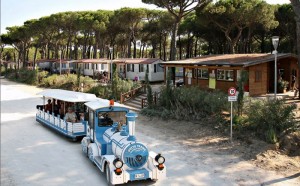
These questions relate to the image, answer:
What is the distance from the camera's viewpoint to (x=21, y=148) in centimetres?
1373

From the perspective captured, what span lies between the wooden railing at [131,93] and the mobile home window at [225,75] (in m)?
6.36

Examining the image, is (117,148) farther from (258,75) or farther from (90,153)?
(258,75)

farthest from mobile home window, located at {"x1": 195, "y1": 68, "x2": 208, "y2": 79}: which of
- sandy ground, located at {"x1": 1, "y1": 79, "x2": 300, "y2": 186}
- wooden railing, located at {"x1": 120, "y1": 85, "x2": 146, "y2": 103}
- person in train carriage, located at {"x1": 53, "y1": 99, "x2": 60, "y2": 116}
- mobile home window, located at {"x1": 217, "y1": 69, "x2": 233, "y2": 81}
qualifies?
Answer: person in train carriage, located at {"x1": 53, "y1": 99, "x2": 60, "y2": 116}

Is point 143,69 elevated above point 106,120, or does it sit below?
above

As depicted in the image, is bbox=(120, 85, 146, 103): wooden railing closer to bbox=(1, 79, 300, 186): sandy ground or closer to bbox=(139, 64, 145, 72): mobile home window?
bbox=(1, 79, 300, 186): sandy ground

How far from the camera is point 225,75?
24.3 meters

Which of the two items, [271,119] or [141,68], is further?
[141,68]

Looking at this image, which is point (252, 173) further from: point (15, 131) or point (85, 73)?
point (85, 73)

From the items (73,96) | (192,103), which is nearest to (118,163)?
(73,96)

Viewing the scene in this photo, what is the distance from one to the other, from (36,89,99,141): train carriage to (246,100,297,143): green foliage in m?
7.45

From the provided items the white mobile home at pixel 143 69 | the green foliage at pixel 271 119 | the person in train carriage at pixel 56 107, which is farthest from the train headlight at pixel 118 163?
the white mobile home at pixel 143 69

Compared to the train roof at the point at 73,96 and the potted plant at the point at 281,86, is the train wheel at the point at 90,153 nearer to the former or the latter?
the train roof at the point at 73,96

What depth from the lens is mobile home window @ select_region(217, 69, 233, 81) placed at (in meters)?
23.9

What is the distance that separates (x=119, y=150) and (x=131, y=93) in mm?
17157
